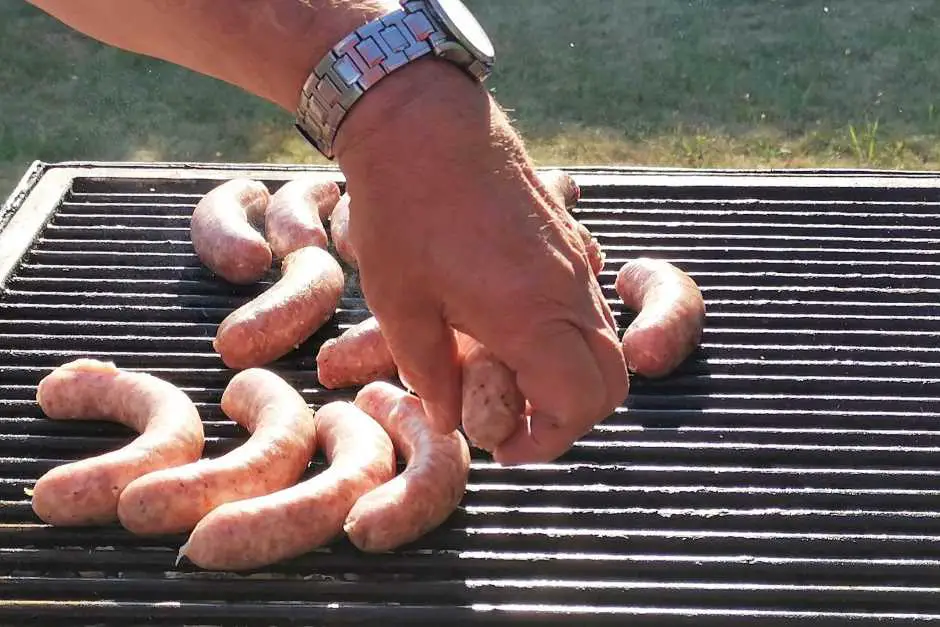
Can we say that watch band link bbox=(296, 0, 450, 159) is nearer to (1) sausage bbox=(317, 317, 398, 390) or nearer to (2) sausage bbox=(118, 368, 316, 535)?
(2) sausage bbox=(118, 368, 316, 535)

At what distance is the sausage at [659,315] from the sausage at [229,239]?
132 centimetres

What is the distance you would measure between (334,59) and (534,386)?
2.46 feet

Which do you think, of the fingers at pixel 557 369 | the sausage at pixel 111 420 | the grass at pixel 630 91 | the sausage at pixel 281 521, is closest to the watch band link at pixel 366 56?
the fingers at pixel 557 369

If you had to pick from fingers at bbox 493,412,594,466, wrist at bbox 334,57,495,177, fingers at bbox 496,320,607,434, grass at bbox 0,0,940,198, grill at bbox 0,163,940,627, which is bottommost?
grass at bbox 0,0,940,198

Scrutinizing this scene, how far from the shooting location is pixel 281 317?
336cm

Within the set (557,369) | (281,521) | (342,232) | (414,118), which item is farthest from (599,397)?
(342,232)

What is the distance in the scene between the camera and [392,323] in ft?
6.69

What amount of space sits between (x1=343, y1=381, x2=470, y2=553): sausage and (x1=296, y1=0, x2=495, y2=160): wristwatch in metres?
1.03

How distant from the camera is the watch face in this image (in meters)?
2.01

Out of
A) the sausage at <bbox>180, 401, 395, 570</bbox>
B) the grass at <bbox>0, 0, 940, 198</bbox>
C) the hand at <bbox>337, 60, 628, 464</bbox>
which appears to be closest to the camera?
the hand at <bbox>337, 60, 628, 464</bbox>

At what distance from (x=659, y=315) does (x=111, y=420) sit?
177 centimetres

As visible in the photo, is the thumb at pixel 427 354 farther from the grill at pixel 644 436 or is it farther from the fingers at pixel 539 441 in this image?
the grill at pixel 644 436

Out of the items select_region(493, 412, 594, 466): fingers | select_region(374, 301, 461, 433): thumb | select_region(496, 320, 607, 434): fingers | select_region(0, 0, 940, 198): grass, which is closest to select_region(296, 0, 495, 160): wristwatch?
select_region(374, 301, 461, 433): thumb

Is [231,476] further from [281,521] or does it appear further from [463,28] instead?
[463,28]
